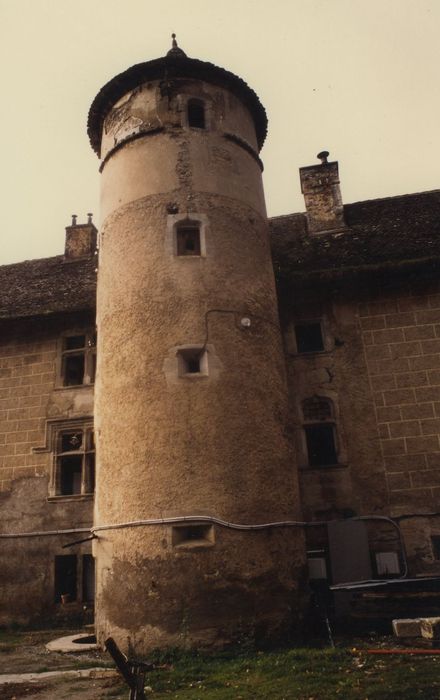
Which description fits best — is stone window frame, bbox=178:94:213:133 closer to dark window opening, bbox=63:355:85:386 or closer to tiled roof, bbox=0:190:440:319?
tiled roof, bbox=0:190:440:319

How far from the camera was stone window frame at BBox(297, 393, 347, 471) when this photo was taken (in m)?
12.1

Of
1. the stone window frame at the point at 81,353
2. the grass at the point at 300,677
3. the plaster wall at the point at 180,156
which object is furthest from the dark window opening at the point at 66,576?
the plaster wall at the point at 180,156

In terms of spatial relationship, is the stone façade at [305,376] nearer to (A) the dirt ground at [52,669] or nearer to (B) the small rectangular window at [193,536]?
(B) the small rectangular window at [193,536]

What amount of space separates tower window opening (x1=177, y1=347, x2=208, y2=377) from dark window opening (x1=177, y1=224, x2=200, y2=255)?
2.23 metres

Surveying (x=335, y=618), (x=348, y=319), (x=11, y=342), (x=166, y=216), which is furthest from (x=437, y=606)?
(x=11, y=342)

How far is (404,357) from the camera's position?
12.6 meters

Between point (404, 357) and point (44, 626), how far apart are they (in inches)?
396

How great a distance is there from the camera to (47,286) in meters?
15.7

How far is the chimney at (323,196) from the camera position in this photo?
1504 centimetres

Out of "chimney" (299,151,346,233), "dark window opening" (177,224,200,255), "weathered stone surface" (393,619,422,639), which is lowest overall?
"weathered stone surface" (393,619,422,639)

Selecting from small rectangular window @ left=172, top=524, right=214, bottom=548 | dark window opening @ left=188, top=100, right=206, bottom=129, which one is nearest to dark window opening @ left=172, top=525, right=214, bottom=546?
small rectangular window @ left=172, top=524, right=214, bottom=548

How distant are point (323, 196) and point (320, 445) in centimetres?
701

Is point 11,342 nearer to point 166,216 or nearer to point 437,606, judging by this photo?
point 166,216

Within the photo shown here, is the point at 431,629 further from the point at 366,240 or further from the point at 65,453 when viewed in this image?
the point at 65,453
